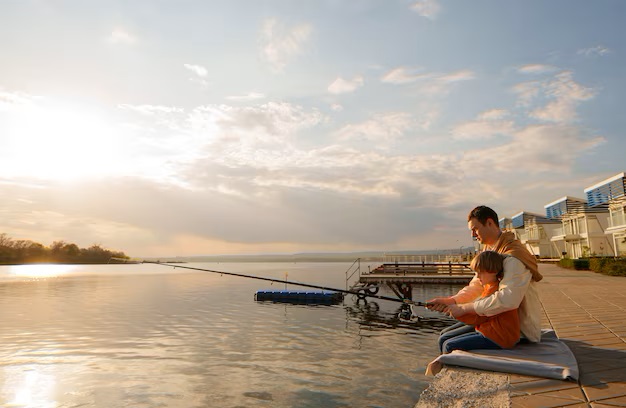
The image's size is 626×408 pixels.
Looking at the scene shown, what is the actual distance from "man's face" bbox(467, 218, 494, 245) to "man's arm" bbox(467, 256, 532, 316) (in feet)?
2.67

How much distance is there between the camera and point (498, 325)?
A: 522 cm

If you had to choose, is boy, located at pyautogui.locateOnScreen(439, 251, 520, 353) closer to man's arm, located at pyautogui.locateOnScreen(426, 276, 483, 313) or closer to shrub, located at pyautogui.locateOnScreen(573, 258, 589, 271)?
man's arm, located at pyautogui.locateOnScreen(426, 276, 483, 313)

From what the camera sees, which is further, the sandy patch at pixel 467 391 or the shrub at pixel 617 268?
the shrub at pixel 617 268

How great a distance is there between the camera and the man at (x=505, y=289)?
4.88 meters

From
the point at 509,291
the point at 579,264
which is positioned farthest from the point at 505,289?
the point at 579,264

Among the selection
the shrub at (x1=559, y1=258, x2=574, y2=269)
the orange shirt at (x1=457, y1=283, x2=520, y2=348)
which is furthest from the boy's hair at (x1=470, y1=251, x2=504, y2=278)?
the shrub at (x1=559, y1=258, x2=574, y2=269)

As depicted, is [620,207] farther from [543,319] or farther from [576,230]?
[543,319]

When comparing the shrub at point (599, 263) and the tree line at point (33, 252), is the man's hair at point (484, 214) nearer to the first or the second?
the shrub at point (599, 263)

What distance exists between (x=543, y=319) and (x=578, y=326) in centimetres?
133

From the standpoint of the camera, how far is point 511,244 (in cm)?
538

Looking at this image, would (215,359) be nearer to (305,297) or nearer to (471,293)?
(471,293)

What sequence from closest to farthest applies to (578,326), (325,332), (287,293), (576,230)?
(578,326)
(325,332)
(287,293)
(576,230)

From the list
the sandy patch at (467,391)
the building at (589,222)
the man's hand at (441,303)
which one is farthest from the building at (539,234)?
the sandy patch at (467,391)

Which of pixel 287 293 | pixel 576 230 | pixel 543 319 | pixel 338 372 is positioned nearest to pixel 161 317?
pixel 287 293
